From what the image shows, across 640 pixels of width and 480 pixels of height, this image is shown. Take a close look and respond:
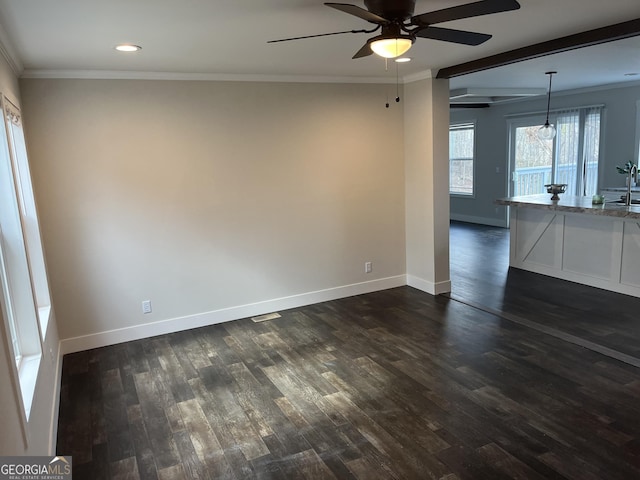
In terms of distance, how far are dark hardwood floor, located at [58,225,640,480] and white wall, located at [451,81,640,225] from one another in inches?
150

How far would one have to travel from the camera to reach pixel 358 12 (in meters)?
2.10

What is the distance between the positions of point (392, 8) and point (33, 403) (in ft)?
8.41

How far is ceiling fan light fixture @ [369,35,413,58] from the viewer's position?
233cm

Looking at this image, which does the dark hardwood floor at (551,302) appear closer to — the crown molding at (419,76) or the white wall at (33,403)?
the crown molding at (419,76)

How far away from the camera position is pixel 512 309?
15.3ft

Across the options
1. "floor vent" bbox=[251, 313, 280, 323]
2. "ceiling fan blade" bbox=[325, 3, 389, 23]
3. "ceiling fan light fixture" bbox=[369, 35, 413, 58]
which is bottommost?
"floor vent" bbox=[251, 313, 280, 323]

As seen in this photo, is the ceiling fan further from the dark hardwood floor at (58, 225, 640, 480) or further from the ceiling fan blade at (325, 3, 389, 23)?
the dark hardwood floor at (58, 225, 640, 480)

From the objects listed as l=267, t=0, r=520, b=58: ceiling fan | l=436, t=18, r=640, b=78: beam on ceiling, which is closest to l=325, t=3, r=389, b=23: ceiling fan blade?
l=267, t=0, r=520, b=58: ceiling fan

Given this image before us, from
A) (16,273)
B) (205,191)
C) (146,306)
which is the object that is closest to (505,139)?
(205,191)

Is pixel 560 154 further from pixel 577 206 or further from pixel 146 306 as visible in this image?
pixel 146 306

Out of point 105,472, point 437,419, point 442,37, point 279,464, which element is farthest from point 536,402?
point 105,472

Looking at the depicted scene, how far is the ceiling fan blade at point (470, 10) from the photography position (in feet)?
6.72

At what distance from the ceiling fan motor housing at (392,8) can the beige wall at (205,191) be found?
2387mm

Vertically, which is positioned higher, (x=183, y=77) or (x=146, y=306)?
(x=183, y=77)
